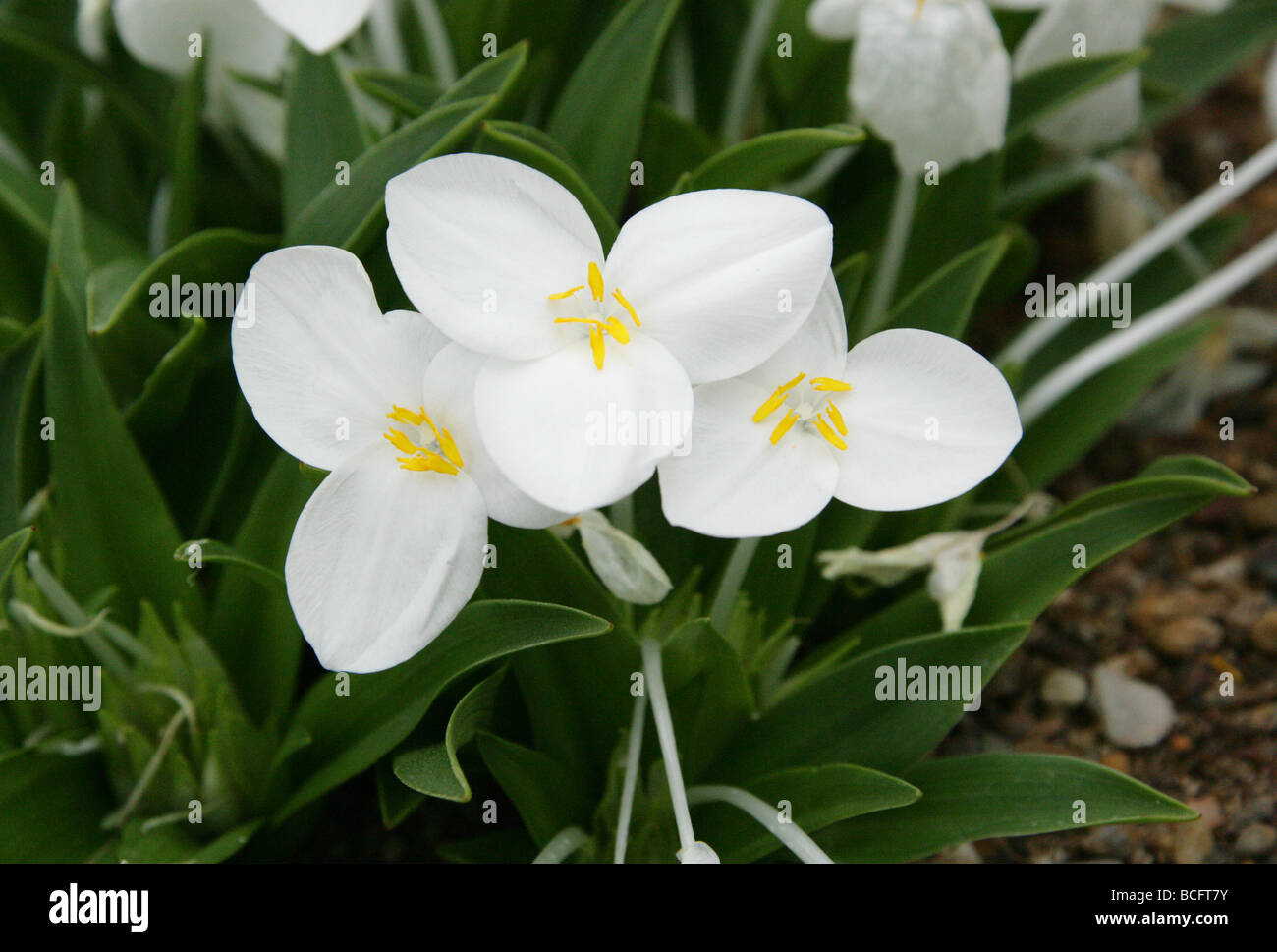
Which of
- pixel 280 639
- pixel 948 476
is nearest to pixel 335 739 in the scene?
pixel 280 639

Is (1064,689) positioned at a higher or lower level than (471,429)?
lower

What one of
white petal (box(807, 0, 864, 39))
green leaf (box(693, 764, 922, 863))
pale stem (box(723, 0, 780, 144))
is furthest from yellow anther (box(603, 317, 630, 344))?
pale stem (box(723, 0, 780, 144))

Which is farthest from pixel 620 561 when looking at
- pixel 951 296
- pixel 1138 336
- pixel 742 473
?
pixel 1138 336

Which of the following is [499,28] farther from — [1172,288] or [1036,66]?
[1172,288]

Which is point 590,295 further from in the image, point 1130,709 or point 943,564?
point 1130,709

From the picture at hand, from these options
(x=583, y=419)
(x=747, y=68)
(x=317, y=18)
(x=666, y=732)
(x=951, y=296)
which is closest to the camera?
(x=583, y=419)

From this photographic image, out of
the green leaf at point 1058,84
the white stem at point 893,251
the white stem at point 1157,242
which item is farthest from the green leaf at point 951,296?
the green leaf at point 1058,84
